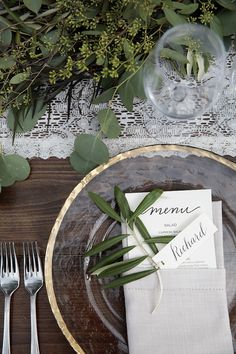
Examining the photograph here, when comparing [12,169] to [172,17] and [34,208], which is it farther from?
[172,17]

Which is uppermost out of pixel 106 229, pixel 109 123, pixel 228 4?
pixel 228 4

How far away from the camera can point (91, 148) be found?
77cm

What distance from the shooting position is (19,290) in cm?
78

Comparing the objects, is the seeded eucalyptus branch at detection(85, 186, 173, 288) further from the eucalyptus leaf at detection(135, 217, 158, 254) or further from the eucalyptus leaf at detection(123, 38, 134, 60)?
the eucalyptus leaf at detection(123, 38, 134, 60)

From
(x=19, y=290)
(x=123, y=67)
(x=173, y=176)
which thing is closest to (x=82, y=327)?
(x=19, y=290)

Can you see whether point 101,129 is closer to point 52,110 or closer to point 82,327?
point 52,110

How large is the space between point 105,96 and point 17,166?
148 millimetres

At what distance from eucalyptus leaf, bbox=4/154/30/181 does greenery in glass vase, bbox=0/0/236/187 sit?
0.05m

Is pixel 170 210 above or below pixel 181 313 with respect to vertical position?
above

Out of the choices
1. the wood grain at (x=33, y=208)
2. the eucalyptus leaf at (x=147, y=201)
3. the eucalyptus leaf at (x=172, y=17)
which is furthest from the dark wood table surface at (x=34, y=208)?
the eucalyptus leaf at (x=172, y=17)

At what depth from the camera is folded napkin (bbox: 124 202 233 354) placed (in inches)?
28.4

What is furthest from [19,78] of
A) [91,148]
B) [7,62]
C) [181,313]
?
[181,313]

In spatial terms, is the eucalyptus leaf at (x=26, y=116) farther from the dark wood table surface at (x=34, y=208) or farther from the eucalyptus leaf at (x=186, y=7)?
the eucalyptus leaf at (x=186, y=7)

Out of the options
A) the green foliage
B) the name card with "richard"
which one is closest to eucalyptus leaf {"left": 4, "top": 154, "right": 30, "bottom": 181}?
the green foliage
